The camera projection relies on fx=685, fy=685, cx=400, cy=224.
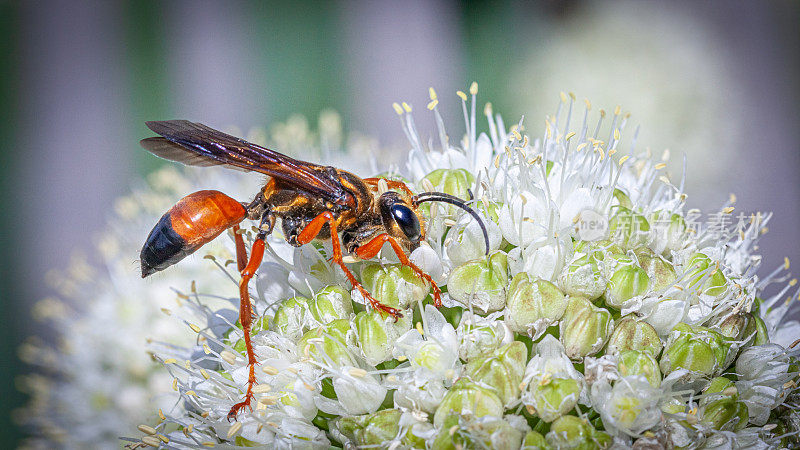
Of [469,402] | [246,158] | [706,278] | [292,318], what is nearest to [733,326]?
[706,278]

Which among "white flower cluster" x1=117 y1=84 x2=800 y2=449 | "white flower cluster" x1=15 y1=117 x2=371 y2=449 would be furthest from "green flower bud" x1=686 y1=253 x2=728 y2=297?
"white flower cluster" x1=15 y1=117 x2=371 y2=449

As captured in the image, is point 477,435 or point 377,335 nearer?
point 477,435

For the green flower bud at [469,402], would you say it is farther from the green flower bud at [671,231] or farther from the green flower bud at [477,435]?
the green flower bud at [671,231]

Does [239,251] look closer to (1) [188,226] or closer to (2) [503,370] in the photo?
(1) [188,226]

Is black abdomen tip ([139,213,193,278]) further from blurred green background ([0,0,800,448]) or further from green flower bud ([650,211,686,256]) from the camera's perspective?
blurred green background ([0,0,800,448])

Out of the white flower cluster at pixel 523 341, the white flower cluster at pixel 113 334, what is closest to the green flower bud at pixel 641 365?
the white flower cluster at pixel 523 341
